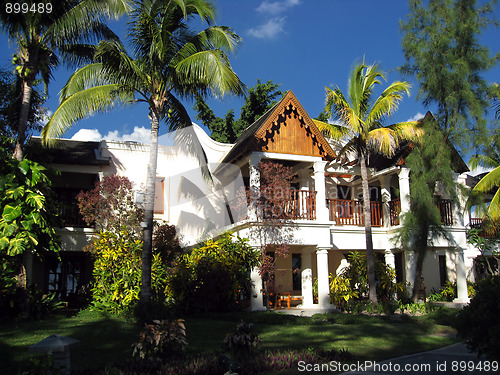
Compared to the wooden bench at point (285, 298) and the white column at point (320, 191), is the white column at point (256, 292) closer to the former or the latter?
the wooden bench at point (285, 298)

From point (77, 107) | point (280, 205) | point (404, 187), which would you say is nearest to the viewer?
point (77, 107)

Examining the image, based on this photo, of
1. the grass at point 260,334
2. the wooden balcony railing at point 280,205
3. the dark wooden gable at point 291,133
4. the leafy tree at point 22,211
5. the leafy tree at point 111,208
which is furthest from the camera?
the dark wooden gable at point 291,133

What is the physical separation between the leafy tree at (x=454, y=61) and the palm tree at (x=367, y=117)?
1.26 metres

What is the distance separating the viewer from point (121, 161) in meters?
19.0

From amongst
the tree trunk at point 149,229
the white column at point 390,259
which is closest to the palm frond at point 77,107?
the tree trunk at point 149,229

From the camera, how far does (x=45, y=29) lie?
14.4m

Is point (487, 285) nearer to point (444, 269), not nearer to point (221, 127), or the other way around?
point (444, 269)

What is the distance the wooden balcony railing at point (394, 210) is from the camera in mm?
18917

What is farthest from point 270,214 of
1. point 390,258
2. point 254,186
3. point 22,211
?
point 22,211

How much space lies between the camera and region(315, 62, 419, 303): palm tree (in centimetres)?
1611

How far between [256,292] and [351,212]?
6327mm

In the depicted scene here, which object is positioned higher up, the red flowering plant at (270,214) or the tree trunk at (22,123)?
the tree trunk at (22,123)

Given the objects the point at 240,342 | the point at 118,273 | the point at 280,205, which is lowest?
the point at 240,342

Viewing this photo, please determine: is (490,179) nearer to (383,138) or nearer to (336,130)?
(383,138)
